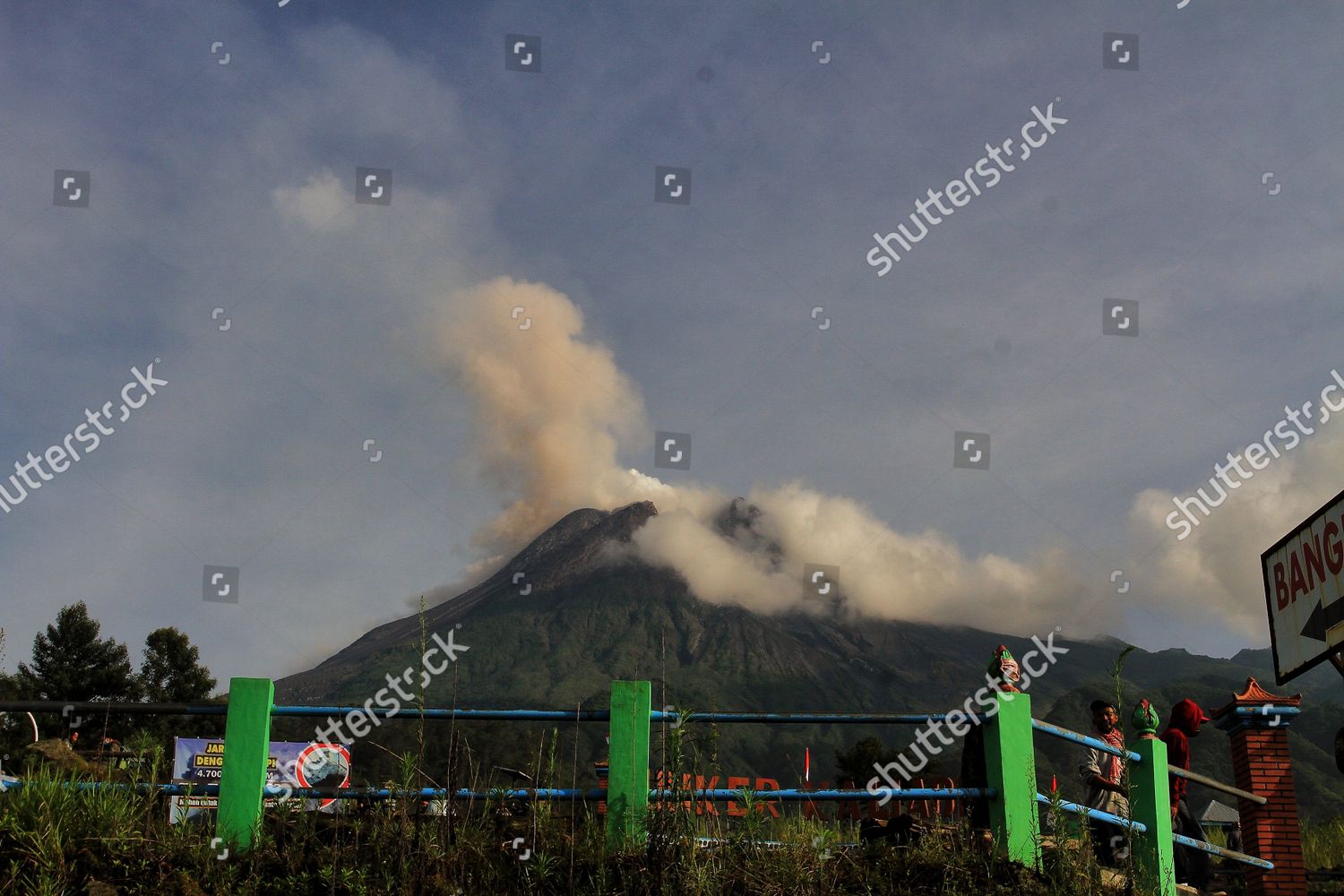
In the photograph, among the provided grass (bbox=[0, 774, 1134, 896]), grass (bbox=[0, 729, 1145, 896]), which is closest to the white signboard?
grass (bbox=[0, 729, 1145, 896])

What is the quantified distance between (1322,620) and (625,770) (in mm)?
9940

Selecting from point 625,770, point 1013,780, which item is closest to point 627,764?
point 625,770

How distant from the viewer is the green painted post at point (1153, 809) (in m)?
7.23

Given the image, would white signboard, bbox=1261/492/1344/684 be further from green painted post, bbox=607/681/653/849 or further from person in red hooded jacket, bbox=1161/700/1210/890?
green painted post, bbox=607/681/653/849

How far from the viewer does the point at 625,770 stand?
6.24 metres

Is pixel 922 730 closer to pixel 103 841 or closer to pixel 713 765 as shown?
pixel 713 765

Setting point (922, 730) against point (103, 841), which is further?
point (922, 730)

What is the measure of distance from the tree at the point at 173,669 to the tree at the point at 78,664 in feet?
5.49

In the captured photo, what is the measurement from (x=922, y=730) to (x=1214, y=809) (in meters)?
47.3

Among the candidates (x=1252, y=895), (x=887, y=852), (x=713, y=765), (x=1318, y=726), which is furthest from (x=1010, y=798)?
(x=1318, y=726)

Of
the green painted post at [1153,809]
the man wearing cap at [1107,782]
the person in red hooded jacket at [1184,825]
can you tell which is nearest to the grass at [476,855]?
the green painted post at [1153,809]

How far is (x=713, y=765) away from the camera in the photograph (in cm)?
604

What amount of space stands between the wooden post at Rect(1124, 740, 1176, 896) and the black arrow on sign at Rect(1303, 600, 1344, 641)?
589 cm

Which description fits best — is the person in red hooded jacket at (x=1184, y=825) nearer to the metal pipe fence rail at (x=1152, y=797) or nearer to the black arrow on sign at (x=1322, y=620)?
the metal pipe fence rail at (x=1152, y=797)
